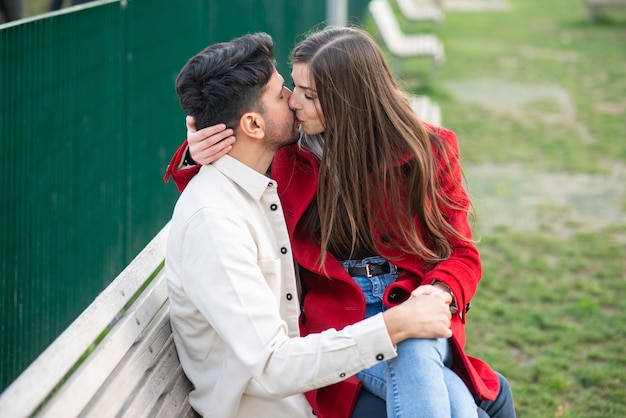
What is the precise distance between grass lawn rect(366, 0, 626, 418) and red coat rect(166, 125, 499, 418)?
4.95 feet

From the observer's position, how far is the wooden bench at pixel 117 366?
1887 mm

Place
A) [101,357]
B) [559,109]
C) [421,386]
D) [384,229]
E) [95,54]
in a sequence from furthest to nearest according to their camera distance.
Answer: [559,109], [95,54], [384,229], [421,386], [101,357]

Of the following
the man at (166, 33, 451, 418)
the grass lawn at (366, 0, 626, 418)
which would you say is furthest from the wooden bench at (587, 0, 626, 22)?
the man at (166, 33, 451, 418)

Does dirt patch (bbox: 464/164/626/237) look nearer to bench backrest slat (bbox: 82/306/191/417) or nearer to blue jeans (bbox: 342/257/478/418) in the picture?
blue jeans (bbox: 342/257/478/418)

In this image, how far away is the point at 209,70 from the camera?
8.76 feet

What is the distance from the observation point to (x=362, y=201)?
2.97m

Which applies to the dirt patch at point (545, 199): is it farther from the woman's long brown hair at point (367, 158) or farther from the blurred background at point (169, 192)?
the woman's long brown hair at point (367, 158)

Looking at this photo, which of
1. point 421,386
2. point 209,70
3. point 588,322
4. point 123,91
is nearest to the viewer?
point 421,386

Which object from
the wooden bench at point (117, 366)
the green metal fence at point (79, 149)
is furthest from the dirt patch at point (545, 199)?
the wooden bench at point (117, 366)

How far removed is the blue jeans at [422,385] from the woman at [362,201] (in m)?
0.20

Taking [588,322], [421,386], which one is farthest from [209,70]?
[588,322]

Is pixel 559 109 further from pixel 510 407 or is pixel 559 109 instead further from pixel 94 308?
pixel 94 308

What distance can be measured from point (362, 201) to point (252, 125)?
50 cm

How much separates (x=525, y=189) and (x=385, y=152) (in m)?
5.10
